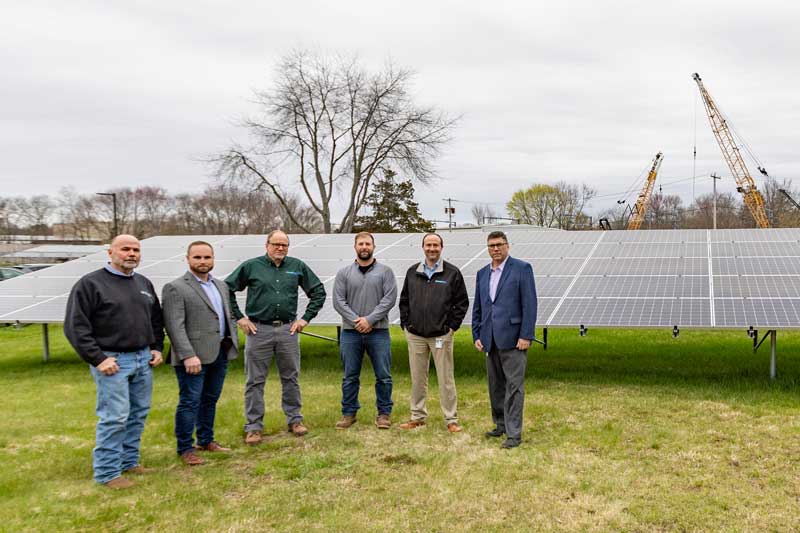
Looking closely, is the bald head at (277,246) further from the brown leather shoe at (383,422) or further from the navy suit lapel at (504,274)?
the navy suit lapel at (504,274)

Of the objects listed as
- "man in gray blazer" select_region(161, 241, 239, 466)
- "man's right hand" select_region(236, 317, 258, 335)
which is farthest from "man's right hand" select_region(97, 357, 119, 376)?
"man's right hand" select_region(236, 317, 258, 335)

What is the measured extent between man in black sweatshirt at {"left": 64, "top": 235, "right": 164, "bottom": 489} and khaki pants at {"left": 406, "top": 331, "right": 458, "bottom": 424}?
2502 millimetres

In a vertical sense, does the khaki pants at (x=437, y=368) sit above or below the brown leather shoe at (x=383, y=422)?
above

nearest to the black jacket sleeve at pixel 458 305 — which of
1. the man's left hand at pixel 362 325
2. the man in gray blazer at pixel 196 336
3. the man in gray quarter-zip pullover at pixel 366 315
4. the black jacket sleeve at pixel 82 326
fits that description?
the man in gray quarter-zip pullover at pixel 366 315

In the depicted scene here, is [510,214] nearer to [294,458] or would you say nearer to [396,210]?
[396,210]

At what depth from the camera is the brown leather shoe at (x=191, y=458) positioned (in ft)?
17.5

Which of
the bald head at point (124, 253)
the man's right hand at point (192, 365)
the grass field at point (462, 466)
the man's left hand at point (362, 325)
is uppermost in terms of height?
the bald head at point (124, 253)

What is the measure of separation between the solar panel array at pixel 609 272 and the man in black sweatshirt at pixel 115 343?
3777 mm

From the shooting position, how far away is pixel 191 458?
5355 millimetres

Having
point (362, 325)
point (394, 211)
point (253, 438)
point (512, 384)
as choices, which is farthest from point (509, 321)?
point (394, 211)

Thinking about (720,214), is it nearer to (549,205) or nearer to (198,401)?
(549,205)

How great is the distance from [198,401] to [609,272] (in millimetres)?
6621

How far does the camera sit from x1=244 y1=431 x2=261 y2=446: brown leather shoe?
589 cm

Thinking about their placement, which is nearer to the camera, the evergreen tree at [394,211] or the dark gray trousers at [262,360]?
the dark gray trousers at [262,360]
